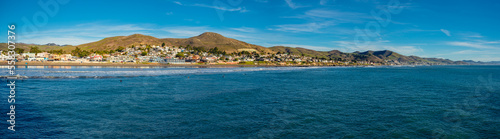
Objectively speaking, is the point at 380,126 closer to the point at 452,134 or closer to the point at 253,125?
the point at 452,134

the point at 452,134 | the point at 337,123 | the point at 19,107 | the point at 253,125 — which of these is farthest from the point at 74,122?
the point at 452,134

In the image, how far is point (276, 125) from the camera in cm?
1819

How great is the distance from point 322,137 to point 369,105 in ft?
45.6

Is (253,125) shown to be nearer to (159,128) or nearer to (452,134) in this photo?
(159,128)

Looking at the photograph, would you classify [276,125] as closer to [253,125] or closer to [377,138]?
[253,125]

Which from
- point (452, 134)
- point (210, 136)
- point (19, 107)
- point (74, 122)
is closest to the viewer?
point (210, 136)

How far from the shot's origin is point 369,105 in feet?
87.9

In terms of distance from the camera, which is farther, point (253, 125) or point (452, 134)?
point (253, 125)

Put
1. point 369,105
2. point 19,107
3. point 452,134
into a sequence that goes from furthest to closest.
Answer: point 369,105 < point 19,107 < point 452,134

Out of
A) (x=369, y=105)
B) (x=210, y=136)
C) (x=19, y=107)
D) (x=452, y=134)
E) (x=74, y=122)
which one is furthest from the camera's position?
(x=369, y=105)

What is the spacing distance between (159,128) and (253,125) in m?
6.54

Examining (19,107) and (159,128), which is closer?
(159,128)

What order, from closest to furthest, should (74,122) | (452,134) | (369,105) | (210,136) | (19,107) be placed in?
(210,136)
(452,134)
(74,122)
(19,107)
(369,105)

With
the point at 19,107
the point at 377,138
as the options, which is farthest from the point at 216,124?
the point at 19,107
